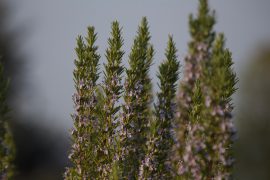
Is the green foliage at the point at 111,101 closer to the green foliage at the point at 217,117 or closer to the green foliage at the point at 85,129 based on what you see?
the green foliage at the point at 85,129

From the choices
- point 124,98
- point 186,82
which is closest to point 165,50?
point 124,98

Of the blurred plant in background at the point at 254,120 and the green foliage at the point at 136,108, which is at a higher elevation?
the blurred plant in background at the point at 254,120

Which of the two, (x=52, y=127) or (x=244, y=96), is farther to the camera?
(x=244, y=96)

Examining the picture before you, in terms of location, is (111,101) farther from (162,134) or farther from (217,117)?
(217,117)

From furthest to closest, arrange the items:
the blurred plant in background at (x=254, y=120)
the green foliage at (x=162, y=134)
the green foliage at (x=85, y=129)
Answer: the blurred plant in background at (x=254, y=120)
the green foliage at (x=85, y=129)
the green foliage at (x=162, y=134)

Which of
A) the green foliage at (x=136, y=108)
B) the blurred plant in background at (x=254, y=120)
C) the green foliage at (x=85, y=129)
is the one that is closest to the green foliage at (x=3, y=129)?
the green foliage at (x=85, y=129)

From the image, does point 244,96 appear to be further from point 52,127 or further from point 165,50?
point 165,50

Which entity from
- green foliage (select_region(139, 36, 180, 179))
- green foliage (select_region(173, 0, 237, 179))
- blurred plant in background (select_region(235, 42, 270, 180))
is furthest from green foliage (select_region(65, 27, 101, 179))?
A: blurred plant in background (select_region(235, 42, 270, 180))

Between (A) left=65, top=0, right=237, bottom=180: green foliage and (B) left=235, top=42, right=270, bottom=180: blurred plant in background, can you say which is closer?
(A) left=65, top=0, right=237, bottom=180: green foliage

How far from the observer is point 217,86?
558cm

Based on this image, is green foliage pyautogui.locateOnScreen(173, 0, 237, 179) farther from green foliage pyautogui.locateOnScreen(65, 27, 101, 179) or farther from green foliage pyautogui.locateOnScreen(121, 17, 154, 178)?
green foliage pyautogui.locateOnScreen(65, 27, 101, 179)

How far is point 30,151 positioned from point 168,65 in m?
26.8

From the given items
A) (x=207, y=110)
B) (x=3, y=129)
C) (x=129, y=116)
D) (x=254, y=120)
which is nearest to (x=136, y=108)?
(x=129, y=116)

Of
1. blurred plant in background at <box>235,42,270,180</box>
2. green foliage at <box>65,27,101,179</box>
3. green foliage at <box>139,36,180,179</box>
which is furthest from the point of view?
blurred plant in background at <box>235,42,270,180</box>
